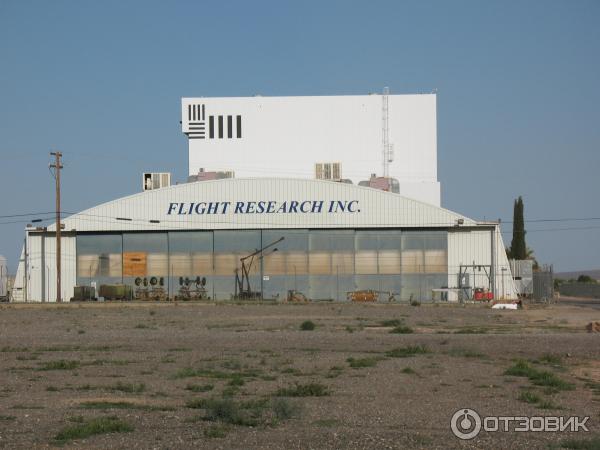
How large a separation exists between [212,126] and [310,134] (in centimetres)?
1043

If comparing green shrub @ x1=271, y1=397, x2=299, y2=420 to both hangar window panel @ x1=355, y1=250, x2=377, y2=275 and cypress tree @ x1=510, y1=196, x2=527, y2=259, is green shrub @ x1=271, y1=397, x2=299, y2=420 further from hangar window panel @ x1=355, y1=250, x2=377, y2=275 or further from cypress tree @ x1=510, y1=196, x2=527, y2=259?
cypress tree @ x1=510, y1=196, x2=527, y2=259

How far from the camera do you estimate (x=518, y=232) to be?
298 feet

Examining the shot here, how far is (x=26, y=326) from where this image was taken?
3834 centimetres

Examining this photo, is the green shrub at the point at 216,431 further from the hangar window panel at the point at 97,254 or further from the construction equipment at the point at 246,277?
the hangar window panel at the point at 97,254

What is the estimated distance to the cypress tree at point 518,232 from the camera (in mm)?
90750

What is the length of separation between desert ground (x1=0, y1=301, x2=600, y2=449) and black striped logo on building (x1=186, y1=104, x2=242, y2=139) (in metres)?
55.8

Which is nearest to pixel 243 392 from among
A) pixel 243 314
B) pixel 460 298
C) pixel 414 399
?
pixel 414 399

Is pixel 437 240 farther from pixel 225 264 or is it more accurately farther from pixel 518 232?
pixel 518 232

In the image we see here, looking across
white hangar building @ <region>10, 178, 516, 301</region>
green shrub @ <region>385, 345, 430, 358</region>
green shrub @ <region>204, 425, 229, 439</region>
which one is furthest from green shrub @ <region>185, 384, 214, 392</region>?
white hangar building @ <region>10, 178, 516, 301</region>

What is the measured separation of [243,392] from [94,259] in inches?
2241

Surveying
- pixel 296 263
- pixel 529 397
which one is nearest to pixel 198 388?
pixel 529 397

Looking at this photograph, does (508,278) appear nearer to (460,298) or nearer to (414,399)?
(460,298)

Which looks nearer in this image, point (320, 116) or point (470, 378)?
point (470, 378)

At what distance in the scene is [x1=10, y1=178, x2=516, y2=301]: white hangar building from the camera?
70312mm
